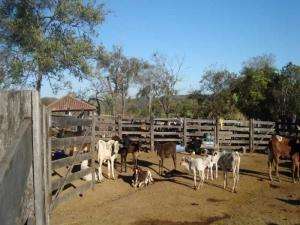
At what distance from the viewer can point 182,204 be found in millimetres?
12391

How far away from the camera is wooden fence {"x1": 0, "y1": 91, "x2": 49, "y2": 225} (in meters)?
2.52

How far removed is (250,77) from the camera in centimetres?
4788

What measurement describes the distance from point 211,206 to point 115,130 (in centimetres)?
1652

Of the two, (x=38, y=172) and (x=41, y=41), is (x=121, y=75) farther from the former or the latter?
(x=38, y=172)

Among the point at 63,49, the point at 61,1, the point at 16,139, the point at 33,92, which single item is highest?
the point at 61,1

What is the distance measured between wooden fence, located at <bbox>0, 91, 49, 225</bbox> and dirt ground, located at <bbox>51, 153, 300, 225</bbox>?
5602mm

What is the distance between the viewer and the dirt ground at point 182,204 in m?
10.3

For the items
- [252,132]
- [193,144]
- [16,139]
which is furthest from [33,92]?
[252,132]

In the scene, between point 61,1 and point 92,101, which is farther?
point 92,101

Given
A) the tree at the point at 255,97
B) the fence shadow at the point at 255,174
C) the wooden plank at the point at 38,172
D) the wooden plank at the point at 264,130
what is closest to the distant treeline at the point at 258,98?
the tree at the point at 255,97

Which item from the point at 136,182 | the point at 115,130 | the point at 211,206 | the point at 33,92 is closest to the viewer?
the point at 33,92

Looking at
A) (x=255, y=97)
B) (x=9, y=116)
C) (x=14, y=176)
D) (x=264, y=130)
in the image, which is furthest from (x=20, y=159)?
(x=255, y=97)

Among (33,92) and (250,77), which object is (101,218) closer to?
(33,92)

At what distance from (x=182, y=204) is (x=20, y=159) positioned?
9832 mm
